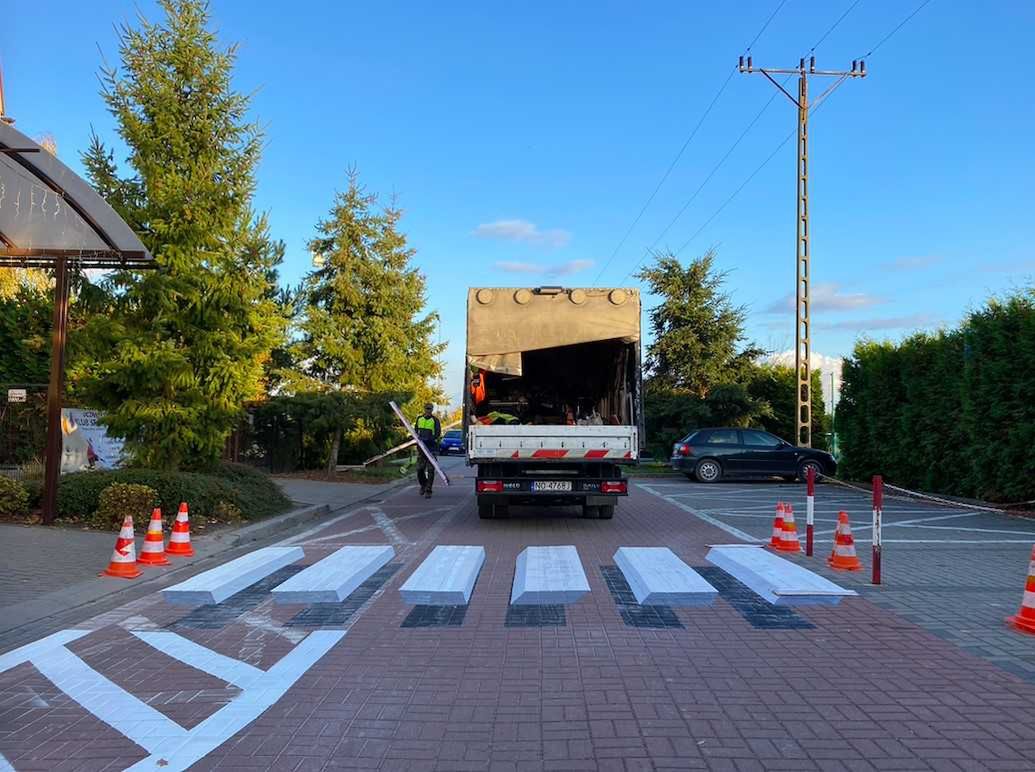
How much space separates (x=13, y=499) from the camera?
11.6 meters

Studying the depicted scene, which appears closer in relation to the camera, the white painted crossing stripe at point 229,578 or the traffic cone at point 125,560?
the white painted crossing stripe at point 229,578

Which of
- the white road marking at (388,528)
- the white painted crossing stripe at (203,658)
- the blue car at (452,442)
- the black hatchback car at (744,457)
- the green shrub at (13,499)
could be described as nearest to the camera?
the white painted crossing stripe at (203,658)

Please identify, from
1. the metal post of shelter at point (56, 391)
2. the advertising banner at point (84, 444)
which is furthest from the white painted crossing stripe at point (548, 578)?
the advertising banner at point (84, 444)

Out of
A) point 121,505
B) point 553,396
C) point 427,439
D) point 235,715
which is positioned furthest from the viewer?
point 427,439

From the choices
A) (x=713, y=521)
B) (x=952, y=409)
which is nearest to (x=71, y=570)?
(x=713, y=521)

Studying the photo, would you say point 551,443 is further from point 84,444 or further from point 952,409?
point 84,444

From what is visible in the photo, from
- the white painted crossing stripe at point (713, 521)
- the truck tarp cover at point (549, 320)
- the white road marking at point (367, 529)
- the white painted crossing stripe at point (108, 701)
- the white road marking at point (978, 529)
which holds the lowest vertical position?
the white road marking at point (367, 529)

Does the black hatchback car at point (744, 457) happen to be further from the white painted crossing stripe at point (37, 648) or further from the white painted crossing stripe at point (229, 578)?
the white painted crossing stripe at point (37, 648)

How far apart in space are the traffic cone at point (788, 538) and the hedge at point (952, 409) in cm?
718

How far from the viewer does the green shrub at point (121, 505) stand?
36.2ft

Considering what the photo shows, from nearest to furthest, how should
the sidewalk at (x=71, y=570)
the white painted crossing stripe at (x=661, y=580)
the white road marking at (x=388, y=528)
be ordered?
the white painted crossing stripe at (x=661, y=580)
the sidewalk at (x=71, y=570)
the white road marking at (x=388, y=528)

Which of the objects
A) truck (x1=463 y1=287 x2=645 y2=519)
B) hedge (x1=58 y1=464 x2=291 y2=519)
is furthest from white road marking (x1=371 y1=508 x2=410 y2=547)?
hedge (x1=58 y1=464 x2=291 y2=519)

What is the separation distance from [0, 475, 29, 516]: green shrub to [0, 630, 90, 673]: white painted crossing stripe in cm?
665

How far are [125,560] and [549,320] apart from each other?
7306 mm
